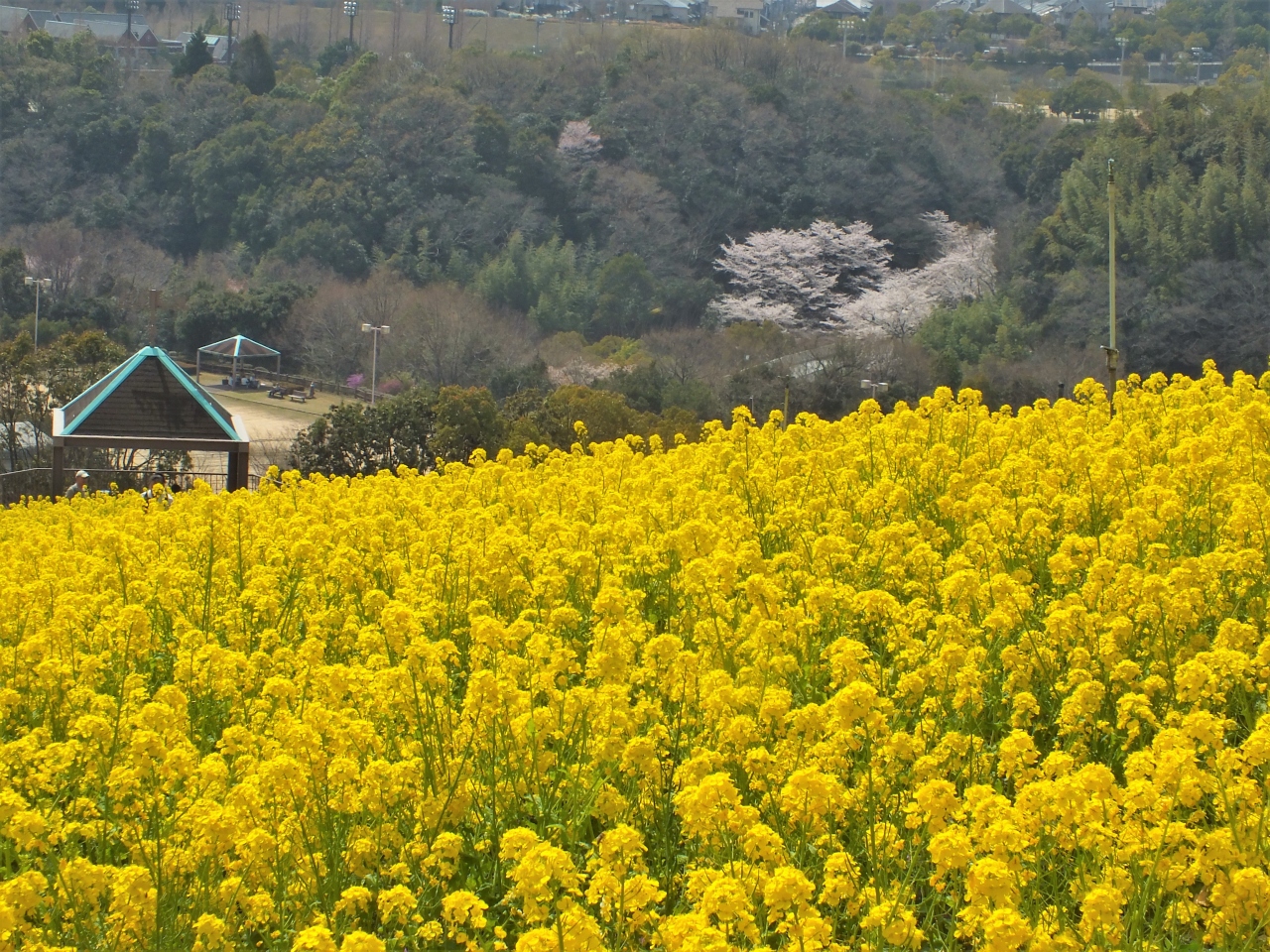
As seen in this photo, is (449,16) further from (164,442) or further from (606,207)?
(164,442)

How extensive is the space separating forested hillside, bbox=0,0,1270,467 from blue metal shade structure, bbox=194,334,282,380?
1.20 m

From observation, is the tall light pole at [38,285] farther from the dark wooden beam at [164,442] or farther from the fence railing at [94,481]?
the dark wooden beam at [164,442]

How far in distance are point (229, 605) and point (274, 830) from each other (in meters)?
2.09

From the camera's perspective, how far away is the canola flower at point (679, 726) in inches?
132

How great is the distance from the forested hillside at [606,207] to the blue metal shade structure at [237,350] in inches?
47.2

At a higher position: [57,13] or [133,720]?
[57,13]

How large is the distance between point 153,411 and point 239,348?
2672 centimetres

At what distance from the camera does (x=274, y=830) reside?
12.2ft

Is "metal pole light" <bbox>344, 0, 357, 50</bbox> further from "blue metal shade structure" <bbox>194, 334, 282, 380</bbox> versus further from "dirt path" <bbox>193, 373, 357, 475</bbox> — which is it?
"dirt path" <bbox>193, 373, 357, 475</bbox>

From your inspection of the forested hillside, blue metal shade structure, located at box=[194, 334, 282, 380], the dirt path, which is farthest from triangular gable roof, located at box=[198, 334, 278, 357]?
the forested hillside

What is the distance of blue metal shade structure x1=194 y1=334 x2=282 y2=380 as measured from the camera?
41.8m

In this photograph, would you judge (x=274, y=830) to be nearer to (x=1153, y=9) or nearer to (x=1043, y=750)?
(x=1043, y=750)

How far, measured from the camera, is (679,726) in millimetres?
4211

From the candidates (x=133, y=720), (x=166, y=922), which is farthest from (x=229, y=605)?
(x=166, y=922)
